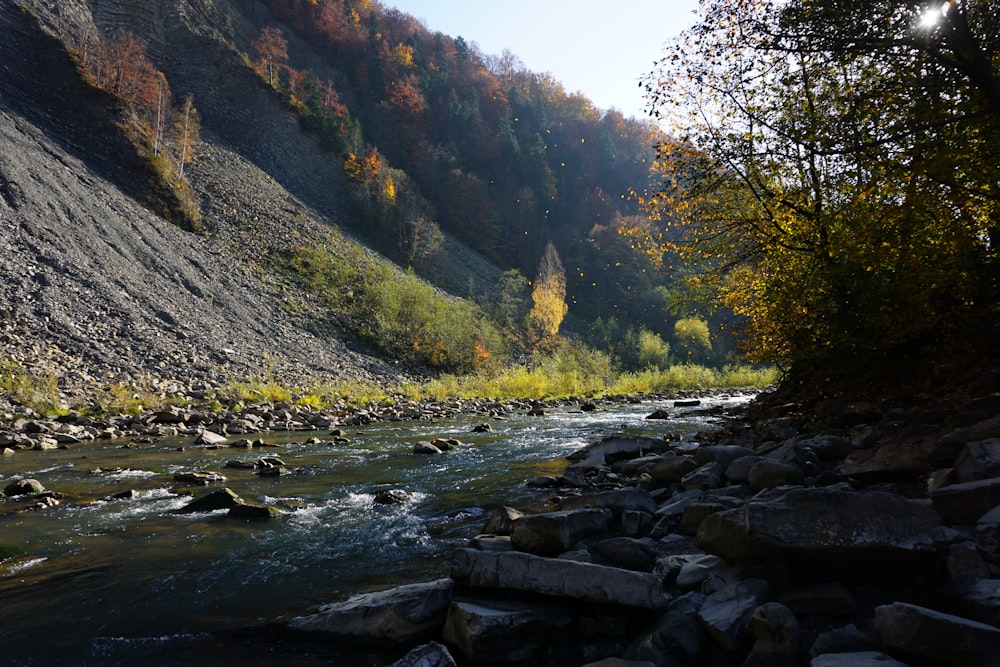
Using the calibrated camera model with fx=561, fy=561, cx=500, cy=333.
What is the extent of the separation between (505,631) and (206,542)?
355cm

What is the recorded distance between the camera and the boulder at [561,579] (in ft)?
10.2

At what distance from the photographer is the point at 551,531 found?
13.5ft

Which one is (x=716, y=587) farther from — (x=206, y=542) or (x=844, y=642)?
(x=206, y=542)

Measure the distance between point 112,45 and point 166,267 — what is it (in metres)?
28.3

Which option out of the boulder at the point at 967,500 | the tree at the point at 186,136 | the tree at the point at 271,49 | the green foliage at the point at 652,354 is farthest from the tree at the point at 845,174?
the tree at the point at 271,49

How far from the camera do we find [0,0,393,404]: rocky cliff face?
1795 cm

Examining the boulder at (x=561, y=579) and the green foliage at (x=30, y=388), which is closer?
the boulder at (x=561, y=579)

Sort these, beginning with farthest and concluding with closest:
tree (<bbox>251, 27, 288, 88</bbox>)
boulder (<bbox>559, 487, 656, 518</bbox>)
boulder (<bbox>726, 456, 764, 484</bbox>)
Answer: tree (<bbox>251, 27, 288, 88</bbox>) → boulder (<bbox>726, 456, 764, 484</bbox>) → boulder (<bbox>559, 487, 656, 518</bbox>)

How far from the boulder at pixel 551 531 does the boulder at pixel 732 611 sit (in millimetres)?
1212

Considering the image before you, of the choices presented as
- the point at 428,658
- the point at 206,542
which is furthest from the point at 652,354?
the point at 428,658

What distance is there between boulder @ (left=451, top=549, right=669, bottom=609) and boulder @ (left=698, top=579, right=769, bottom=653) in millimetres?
258

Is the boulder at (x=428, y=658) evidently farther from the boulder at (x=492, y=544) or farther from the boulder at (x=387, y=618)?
the boulder at (x=492, y=544)

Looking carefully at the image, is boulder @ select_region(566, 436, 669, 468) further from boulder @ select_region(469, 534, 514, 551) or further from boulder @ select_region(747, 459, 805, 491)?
boulder @ select_region(469, 534, 514, 551)

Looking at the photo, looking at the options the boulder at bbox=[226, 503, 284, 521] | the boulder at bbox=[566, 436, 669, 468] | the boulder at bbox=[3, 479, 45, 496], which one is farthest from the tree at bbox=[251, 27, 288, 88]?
the boulder at bbox=[226, 503, 284, 521]
